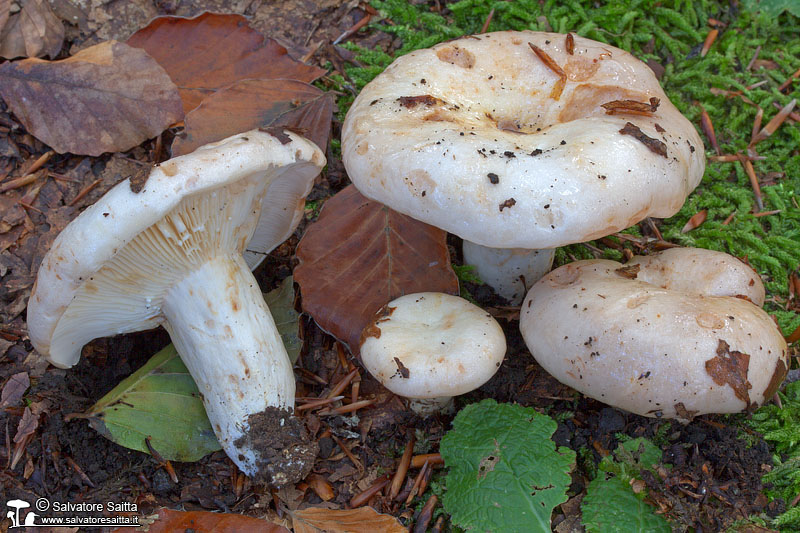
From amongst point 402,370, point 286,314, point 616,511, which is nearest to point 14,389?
point 286,314

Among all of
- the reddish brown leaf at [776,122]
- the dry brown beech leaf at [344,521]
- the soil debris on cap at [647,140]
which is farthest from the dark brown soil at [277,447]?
the reddish brown leaf at [776,122]

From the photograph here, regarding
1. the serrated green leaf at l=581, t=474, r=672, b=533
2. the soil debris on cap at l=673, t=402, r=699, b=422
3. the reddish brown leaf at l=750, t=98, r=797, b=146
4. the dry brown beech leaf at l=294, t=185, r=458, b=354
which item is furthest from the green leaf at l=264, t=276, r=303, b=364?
the reddish brown leaf at l=750, t=98, r=797, b=146

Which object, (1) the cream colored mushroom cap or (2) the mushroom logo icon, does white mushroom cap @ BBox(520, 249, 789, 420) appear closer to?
(1) the cream colored mushroom cap

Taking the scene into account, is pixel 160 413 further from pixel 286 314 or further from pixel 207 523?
Result: pixel 286 314

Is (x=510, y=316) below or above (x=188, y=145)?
below

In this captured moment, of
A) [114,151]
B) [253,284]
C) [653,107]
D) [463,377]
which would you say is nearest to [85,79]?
[114,151]

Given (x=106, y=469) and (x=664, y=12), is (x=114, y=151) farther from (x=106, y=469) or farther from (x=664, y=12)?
(x=664, y=12)

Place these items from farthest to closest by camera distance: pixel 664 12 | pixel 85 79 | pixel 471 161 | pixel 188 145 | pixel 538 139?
pixel 664 12, pixel 85 79, pixel 188 145, pixel 538 139, pixel 471 161
